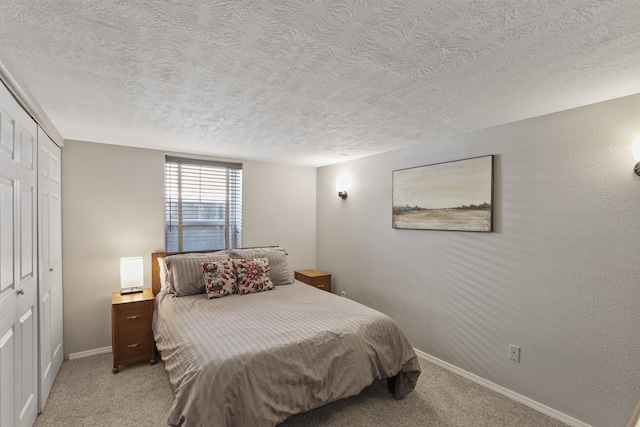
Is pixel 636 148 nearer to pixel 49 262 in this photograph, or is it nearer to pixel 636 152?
pixel 636 152

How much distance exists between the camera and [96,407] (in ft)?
7.68

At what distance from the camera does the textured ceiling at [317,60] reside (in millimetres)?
1174

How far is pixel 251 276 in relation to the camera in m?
3.30

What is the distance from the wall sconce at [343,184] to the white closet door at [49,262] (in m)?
3.05

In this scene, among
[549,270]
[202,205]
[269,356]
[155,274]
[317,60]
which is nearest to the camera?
[317,60]

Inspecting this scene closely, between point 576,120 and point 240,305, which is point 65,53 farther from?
point 576,120

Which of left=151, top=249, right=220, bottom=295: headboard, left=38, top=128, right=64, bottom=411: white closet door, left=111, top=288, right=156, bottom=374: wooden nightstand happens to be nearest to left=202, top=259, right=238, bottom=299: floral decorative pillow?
left=111, top=288, right=156, bottom=374: wooden nightstand

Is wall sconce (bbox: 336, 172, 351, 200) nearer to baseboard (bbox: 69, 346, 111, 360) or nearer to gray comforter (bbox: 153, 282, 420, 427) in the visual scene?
gray comforter (bbox: 153, 282, 420, 427)

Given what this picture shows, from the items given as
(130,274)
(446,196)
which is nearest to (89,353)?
(130,274)

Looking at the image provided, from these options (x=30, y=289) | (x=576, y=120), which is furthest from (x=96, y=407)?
(x=576, y=120)

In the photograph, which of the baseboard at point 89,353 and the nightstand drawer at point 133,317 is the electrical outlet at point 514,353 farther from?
the baseboard at point 89,353

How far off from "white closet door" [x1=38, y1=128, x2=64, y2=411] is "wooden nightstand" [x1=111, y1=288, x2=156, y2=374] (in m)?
0.44

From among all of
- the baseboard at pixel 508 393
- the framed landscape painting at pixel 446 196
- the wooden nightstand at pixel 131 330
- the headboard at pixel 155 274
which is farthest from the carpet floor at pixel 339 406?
the framed landscape painting at pixel 446 196

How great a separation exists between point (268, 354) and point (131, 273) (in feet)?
6.72
